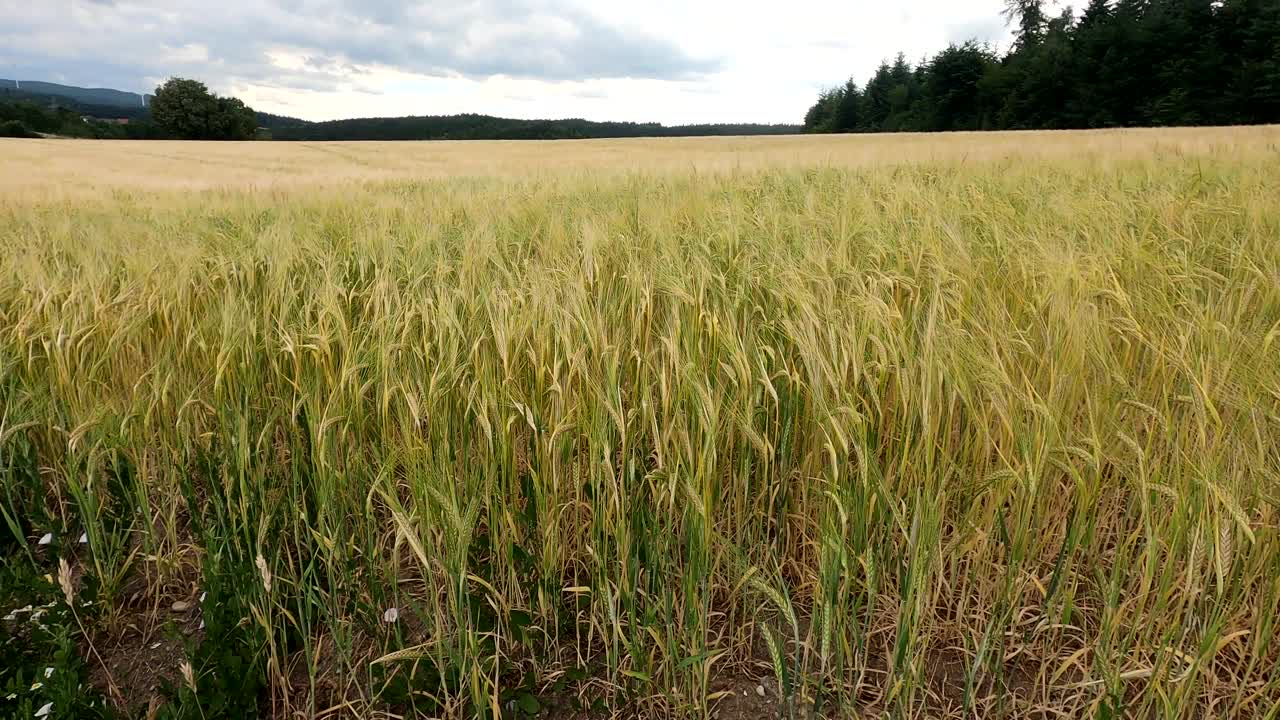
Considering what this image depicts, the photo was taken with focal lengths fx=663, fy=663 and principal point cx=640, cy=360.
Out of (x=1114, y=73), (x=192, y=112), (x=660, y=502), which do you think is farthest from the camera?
(x=192, y=112)

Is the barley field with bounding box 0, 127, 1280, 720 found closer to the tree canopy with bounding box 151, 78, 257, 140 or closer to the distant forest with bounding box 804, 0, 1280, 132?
the distant forest with bounding box 804, 0, 1280, 132

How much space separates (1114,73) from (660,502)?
144 ft

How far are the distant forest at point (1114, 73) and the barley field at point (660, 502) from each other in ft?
123

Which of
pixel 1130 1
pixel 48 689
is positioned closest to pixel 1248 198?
pixel 48 689

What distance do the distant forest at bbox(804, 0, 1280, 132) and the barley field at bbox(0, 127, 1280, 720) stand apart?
3756cm

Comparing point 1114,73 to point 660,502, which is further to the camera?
point 1114,73

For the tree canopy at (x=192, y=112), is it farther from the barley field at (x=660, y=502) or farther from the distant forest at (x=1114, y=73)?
the barley field at (x=660, y=502)

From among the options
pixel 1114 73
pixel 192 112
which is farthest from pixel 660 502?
pixel 192 112

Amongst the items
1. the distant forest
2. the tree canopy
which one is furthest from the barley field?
the tree canopy

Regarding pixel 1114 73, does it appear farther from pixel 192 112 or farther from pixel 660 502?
pixel 192 112

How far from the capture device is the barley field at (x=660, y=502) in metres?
Result: 0.99

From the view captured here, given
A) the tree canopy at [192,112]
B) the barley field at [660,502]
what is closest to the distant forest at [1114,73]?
the barley field at [660,502]

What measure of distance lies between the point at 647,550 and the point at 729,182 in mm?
3930

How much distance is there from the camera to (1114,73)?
34344mm
